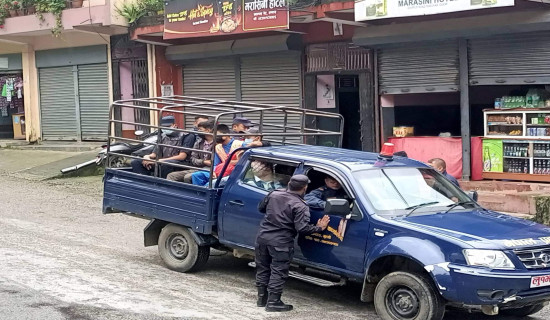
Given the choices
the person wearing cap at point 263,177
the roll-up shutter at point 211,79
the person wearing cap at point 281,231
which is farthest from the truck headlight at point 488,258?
the roll-up shutter at point 211,79

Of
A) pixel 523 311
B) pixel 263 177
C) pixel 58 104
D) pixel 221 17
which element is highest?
pixel 221 17

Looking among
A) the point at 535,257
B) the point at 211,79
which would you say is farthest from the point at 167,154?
the point at 211,79

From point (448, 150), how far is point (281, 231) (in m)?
7.86

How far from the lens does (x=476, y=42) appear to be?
1368 centimetres

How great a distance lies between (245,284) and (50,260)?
8.20 ft

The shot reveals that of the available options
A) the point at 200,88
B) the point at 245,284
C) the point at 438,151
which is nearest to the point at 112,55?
the point at 200,88

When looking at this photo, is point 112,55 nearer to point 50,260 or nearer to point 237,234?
point 50,260

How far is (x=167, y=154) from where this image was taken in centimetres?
959

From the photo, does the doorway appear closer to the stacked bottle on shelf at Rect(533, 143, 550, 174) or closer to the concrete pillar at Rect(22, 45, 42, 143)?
the stacked bottle on shelf at Rect(533, 143, 550, 174)

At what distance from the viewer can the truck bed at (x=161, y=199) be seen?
8.30 metres

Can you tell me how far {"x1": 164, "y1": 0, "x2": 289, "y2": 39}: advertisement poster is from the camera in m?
15.2

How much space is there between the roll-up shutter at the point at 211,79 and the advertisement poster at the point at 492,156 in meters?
6.85

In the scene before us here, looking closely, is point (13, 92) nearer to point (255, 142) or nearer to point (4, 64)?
point (4, 64)

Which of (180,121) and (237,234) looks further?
(180,121)
